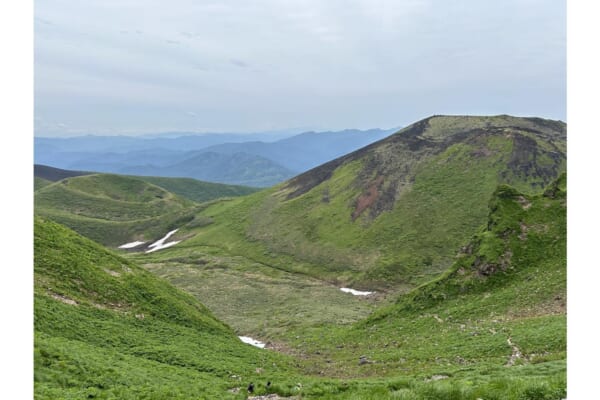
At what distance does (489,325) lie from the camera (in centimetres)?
3005

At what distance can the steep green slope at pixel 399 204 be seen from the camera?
86.6 metres

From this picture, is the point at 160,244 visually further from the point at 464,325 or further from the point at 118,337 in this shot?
the point at 464,325

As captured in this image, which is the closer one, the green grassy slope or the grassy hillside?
the grassy hillside

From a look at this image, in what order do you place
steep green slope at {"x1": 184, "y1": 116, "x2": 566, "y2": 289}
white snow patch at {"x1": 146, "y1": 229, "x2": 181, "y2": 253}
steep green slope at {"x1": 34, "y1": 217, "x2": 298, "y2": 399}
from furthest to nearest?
1. white snow patch at {"x1": 146, "y1": 229, "x2": 181, "y2": 253}
2. steep green slope at {"x1": 184, "y1": 116, "x2": 566, "y2": 289}
3. steep green slope at {"x1": 34, "y1": 217, "x2": 298, "y2": 399}

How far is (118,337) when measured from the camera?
2612cm

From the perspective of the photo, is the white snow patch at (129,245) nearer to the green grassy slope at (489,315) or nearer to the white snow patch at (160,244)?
the white snow patch at (160,244)

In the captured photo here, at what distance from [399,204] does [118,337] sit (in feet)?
300

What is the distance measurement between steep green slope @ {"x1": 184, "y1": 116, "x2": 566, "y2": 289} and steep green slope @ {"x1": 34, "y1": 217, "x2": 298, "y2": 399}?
5329 cm

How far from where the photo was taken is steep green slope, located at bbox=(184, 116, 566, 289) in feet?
284

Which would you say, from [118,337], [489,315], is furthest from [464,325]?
[118,337]

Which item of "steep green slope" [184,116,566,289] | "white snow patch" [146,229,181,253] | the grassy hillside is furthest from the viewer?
"white snow patch" [146,229,181,253]

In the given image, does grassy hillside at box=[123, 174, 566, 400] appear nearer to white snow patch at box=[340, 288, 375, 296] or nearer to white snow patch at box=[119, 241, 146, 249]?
white snow patch at box=[340, 288, 375, 296]

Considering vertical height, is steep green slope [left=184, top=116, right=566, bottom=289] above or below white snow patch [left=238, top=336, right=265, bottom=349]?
above

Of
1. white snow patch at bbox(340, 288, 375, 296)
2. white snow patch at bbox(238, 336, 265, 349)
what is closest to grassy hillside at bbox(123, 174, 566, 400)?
Answer: white snow patch at bbox(238, 336, 265, 349)
